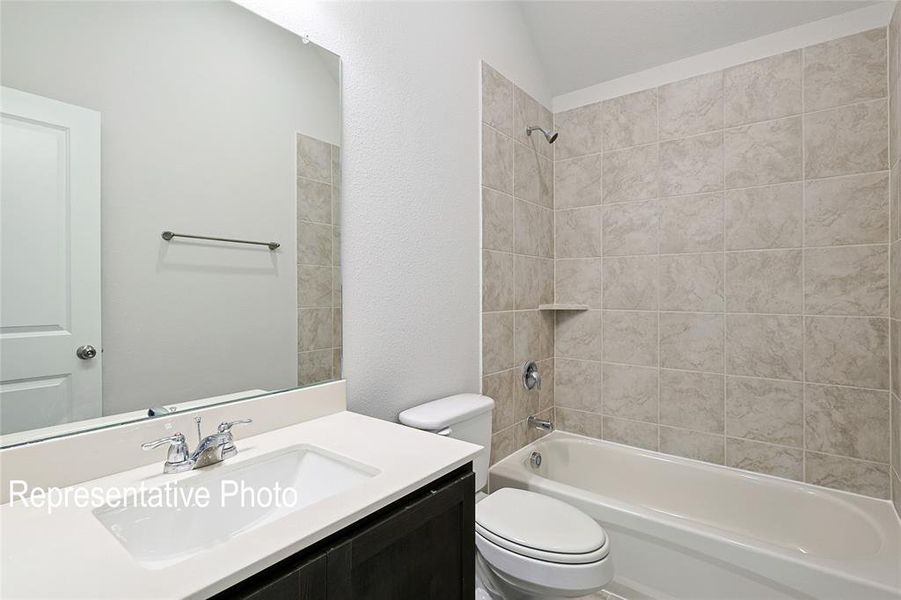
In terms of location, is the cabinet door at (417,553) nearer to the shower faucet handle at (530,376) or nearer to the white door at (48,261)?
the white door at (48,261)

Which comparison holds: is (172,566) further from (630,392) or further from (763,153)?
(763,153)

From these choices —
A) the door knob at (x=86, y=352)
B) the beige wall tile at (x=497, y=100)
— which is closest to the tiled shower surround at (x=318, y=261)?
the door knob at (x=86, y=352)

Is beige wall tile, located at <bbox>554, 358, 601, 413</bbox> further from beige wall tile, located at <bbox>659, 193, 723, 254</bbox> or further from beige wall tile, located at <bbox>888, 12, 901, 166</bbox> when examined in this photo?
beige wall tile, located at <bbox>888, 12, 901, 166</bbox>

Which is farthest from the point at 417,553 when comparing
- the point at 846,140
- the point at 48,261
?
the point at 846,140

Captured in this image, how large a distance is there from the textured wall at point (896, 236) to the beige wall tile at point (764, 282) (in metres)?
0.30

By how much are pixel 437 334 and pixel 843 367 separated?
5.51 feet

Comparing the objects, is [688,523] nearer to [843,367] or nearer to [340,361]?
[843,367]

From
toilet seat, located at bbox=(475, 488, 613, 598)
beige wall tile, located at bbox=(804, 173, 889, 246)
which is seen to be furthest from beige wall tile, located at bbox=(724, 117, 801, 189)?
toilet seat, located at bbox=(475, 488, 613, 598)

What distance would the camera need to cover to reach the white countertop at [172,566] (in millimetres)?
545

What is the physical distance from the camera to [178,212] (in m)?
1.00

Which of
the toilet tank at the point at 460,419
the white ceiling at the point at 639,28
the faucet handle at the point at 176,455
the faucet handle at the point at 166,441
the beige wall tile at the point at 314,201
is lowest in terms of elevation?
the toilet tank at the point at 460,419

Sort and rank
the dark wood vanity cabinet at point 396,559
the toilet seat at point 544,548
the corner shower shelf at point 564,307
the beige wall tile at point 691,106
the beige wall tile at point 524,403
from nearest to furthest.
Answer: the dark wood vanity cabinet at point 396,559 → the toilet seat at point 544,548 → the beige wall tile at point 691,106 → the beige wall tile at point 524,403 → the corner shower shelf at point 564,307

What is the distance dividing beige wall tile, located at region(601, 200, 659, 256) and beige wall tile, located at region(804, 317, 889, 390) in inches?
29.7

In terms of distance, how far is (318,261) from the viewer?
1285 millimetres
